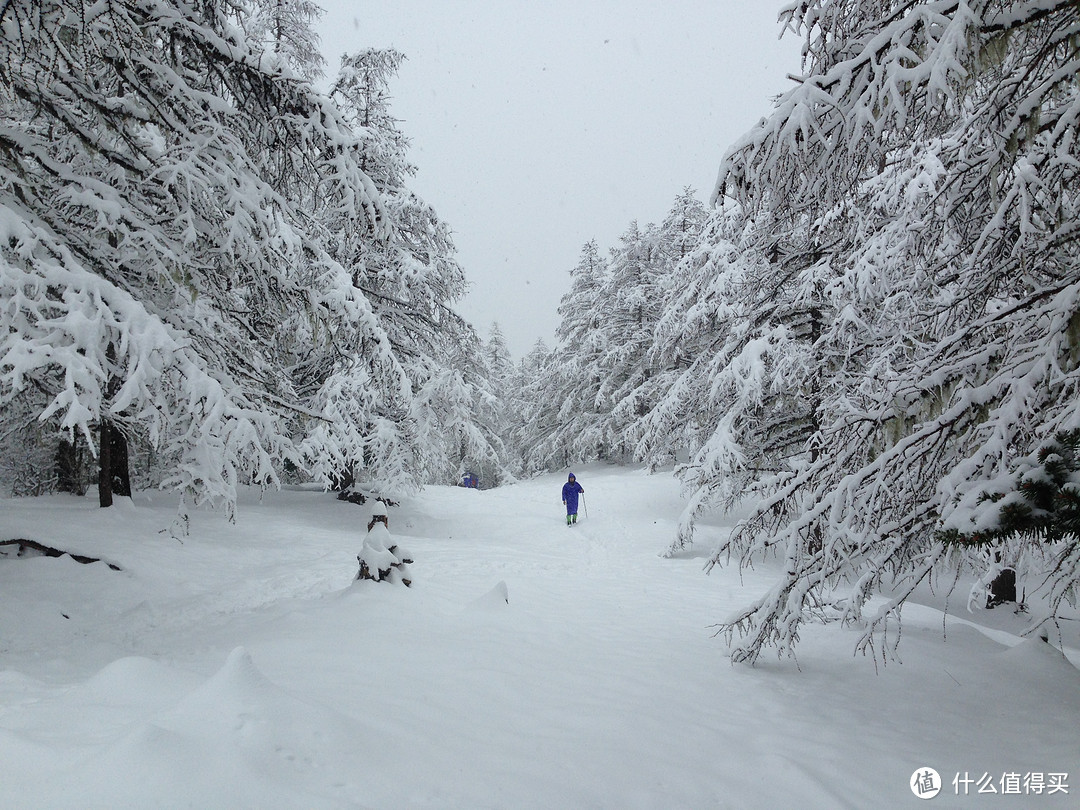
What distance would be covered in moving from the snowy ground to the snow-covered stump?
0.22m

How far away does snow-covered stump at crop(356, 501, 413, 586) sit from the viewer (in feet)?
21.6

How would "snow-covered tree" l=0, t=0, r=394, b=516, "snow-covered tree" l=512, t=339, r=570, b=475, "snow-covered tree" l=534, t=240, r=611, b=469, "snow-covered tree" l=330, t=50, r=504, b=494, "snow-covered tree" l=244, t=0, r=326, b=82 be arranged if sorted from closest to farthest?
"snow-covered tree" l=0, t=0, r=394, b=516 < "snow-covered tree" l=244, t=0, r=326, b=82 < "snow-covered tree" l=330, t=50, r=504, b=494 < "snow-covered tree" l=534, t=240, r=611, b=469 < "snow-covered tree" l=512, t=339, r=570, b=475

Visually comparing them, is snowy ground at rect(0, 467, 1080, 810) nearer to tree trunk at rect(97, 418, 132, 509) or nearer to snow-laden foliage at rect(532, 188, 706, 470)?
tree trunk at rect(97, 418, 132, 509)

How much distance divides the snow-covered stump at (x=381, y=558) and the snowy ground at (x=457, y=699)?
224 millimetres

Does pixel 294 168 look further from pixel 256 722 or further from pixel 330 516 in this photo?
pixel 330 516

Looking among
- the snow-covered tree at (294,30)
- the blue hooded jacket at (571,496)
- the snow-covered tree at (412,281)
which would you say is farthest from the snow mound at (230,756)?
the blue hooded jacket at (571,496)

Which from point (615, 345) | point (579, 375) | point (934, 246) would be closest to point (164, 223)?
point (934, 246)

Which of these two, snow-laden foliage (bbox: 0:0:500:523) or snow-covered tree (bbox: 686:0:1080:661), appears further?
snow-laden foliage (bbox: 0:0:500:523)

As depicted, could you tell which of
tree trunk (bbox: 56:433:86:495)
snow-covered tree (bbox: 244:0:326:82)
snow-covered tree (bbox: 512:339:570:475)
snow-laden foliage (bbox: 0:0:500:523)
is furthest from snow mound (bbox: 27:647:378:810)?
snow-covered tree (bbox: 512:339:570:475)

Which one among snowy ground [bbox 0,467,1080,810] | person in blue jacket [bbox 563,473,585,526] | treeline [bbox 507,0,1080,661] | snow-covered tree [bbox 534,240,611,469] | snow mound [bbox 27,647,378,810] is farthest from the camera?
snow-covered tree [bbox 534,240,611,469]

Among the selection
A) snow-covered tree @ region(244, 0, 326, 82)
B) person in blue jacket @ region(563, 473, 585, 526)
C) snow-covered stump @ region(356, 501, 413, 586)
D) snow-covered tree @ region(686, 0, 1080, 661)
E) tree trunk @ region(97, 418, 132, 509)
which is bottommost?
person in blue jacket @ region(563, 473, 585, 526)

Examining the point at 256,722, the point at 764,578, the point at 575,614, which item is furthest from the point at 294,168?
the point at 764,578

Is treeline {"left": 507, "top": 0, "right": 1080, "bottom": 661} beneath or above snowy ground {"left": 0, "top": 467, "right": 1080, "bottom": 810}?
above

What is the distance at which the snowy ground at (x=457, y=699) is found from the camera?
2.32m
